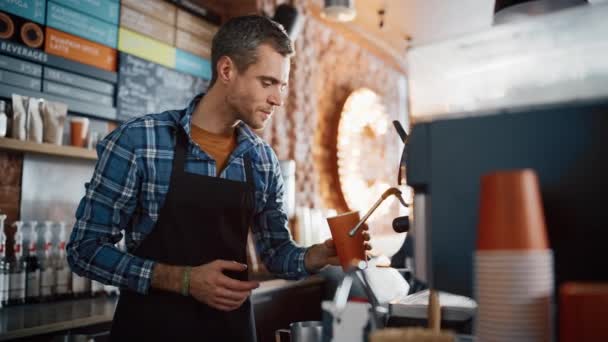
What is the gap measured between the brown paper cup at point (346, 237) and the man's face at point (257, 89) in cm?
62


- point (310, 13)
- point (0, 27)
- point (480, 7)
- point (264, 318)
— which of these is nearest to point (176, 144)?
point (0, 27)

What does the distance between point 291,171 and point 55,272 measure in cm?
149

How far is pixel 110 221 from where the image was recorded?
144 cm

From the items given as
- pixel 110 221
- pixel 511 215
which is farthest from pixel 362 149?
pixel 511 215

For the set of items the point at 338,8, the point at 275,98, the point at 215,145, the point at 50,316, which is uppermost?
the point at 338,8

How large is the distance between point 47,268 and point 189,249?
1.04 meters

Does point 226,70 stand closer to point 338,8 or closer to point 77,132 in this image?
point 77,132

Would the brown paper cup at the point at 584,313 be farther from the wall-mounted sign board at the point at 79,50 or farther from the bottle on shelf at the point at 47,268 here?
the wall-mounted sign board at the point at 79,50

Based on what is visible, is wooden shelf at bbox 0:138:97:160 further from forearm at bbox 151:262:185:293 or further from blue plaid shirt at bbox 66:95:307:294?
forearm at bbox 151:262:185:293

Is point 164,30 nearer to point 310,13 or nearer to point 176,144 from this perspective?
point 310,13

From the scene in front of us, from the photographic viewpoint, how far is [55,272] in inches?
87.7

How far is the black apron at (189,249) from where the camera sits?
151cm

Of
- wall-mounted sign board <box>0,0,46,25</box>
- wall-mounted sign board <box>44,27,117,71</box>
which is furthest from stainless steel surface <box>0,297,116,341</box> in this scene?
wall-mounted sign board <box>0,0,46,25</box>

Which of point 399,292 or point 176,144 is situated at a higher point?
point 176,144
